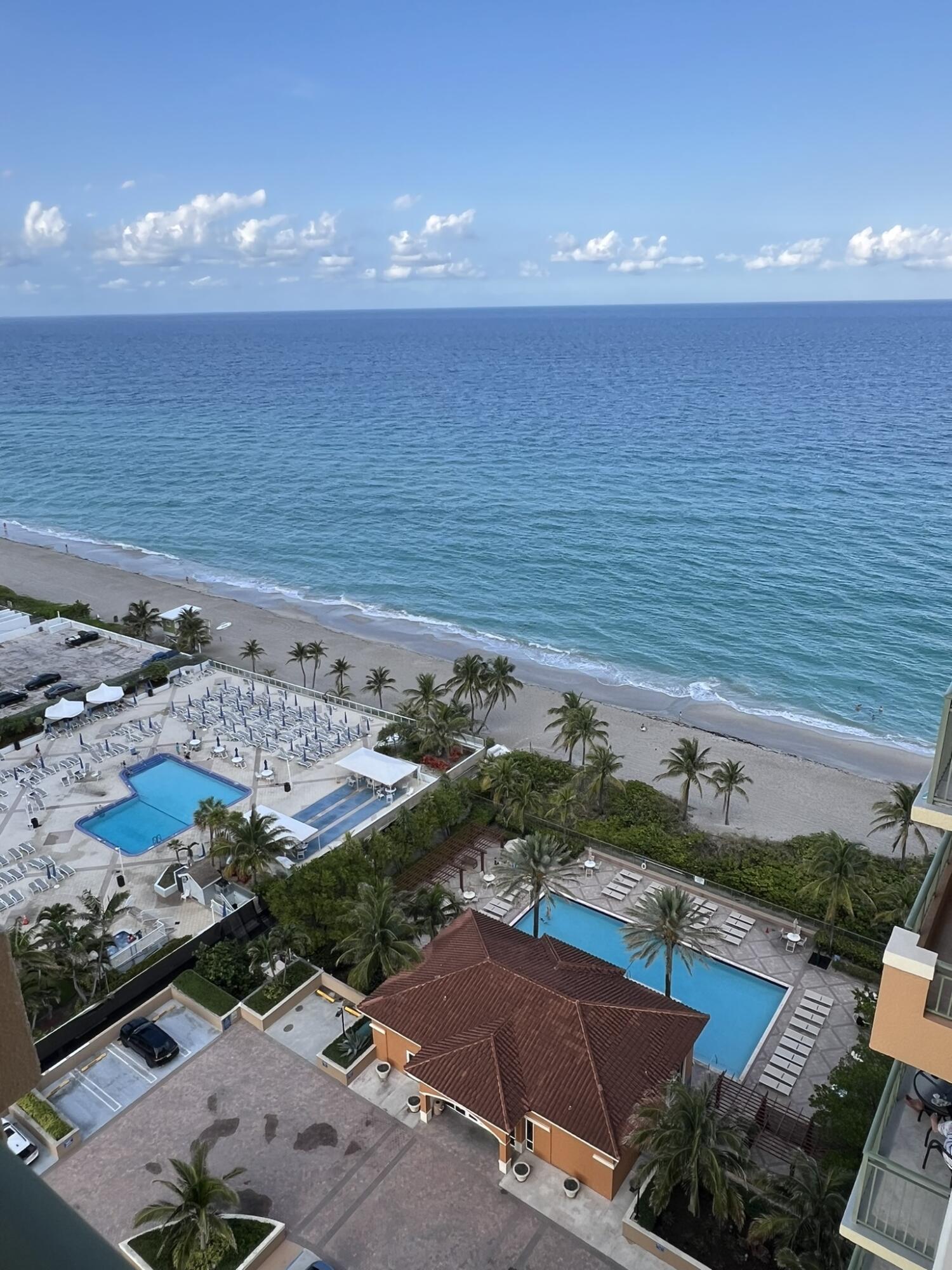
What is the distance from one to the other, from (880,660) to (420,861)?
135ft

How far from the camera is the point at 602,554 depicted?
84.6 metres

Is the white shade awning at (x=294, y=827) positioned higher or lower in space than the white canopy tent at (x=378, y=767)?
lower

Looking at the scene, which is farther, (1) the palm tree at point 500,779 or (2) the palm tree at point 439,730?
(2) the palm tree at point 439,730

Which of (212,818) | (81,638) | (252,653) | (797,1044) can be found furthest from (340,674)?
(797,1044)

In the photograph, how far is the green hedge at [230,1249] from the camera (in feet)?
68.6

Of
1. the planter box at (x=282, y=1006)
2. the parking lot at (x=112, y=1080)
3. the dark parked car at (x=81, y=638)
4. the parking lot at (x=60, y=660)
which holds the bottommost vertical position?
the parking lot at (x=112, y=1080)

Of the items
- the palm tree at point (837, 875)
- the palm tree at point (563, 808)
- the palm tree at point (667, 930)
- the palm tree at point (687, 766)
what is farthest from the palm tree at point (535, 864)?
the palm tree at point (687, 766)

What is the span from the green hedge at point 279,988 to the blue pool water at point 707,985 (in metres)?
8.53

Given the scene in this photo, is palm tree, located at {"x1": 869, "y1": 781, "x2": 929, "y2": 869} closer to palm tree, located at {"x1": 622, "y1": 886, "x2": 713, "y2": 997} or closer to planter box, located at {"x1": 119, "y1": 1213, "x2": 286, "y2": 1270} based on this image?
palm tree, located at {"x1": 622, "y1": 886, "x2": 713, "y2": 997}

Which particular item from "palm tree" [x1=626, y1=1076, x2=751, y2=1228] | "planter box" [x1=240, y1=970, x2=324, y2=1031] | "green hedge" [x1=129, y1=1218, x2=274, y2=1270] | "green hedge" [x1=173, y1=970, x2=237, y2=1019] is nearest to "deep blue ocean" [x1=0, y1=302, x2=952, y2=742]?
"planter box" [x1=240, y1=970, x2=324, y2=1031]

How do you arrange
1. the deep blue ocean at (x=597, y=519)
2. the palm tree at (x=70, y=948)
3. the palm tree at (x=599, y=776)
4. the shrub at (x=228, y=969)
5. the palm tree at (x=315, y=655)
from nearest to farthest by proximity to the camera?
the palm tree at (x=70, y=948) < the shrub at (x=228, y=969) < the palm tree at (x=599, y=776) < the palm tree at (x=315, y=655) < the deep blue ocean at (x=597, y=519)

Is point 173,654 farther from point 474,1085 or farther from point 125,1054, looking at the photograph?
point 474,1085

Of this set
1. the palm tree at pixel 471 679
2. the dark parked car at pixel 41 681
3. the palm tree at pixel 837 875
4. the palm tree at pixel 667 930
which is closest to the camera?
the palm tree at pixel 667 930

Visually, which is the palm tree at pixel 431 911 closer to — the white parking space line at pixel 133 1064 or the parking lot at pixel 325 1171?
the parking lot at pixel 325 1171
